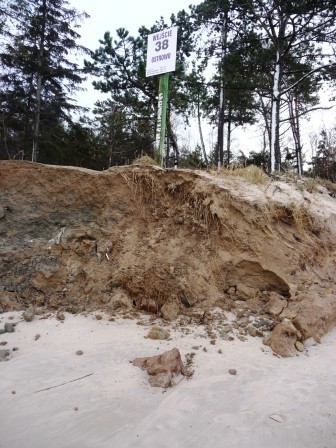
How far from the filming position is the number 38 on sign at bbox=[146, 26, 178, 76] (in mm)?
6062

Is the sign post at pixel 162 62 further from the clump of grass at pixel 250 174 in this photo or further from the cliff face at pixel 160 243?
the cliff face at pixel 160 243

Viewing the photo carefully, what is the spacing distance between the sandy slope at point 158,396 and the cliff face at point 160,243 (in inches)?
25.4

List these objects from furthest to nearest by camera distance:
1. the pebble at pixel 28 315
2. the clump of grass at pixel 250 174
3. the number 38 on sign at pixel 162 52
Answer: the number 38 on sign at pixel 162 52, the clump of grass at pixel 250 174, the pebble at pixel 28 315

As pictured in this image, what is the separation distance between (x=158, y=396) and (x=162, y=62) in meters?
5.89

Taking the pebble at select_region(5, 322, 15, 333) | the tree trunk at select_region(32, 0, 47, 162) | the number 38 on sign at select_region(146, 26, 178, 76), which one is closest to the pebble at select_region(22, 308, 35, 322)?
the pebble at select_region(5, 322, 15, 333)

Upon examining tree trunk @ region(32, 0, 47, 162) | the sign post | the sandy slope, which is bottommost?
the sandy slope

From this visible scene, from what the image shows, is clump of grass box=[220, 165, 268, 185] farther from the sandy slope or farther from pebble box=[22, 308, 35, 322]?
pebble box=[22, 308, 35, 322]

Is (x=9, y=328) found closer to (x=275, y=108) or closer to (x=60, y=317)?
(x=60, y=317)

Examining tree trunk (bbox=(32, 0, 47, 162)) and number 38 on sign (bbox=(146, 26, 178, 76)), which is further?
tree trunk (bbox=(32, 0, 47, 162))

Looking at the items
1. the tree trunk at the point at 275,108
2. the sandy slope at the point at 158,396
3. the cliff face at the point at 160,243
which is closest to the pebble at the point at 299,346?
the sandy slope at the point at 158,396

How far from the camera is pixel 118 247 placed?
467cm

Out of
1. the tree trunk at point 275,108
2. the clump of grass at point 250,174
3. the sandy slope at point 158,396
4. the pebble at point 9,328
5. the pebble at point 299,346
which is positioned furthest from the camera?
the tree trunk at point 275,108

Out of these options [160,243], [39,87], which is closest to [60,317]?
[160,243]

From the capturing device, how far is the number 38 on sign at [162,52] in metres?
6.06
